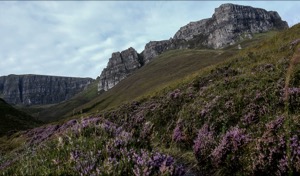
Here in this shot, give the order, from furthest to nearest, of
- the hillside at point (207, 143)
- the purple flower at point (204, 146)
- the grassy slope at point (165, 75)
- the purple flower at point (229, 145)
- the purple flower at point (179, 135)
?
the grassy slope at point (165, 75), the purple flower at point (179, 135), the purple flower at point (204, 146), the purple flower at point (229, 145), the hillside at point (207, 143)

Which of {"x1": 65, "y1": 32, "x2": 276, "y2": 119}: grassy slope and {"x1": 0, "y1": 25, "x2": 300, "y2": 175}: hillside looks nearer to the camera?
{"x1": 0, "y1": 25, "x2": 300, "y2": 175}: hillside

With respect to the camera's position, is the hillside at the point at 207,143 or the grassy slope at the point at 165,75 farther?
the grassy slope at the point at 165,75

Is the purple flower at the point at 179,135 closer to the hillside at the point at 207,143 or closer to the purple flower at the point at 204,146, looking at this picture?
the hillside at the point at 207,143

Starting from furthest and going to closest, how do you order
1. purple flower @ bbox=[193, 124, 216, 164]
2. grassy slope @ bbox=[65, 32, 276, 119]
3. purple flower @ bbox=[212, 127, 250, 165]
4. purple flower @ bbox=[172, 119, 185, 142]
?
grassy slope @ bbox=[65, 32, 276, 119], purple flower @ bbox=[172, 119, 185, 142], purple flower @ bbox=[193, 124, 216, 164], purple flower @ bbox=[212, 127, 250, 165]

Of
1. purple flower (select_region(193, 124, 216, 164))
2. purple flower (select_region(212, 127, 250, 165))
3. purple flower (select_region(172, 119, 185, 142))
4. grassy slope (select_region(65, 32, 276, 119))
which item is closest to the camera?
purple flower (select_region(212, 127, 250, 165))

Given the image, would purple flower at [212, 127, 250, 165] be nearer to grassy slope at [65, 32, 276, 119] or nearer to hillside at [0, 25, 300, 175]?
hillside at [0, 25, 300, 175]

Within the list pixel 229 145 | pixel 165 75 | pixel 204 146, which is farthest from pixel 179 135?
pixel 165 75

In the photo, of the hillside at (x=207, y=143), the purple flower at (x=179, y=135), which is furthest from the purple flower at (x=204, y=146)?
the purple flower at (x=179, y=135)

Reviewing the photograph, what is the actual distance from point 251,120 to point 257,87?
3.20 metres

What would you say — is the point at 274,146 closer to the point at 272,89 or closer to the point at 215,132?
the point at 215,132

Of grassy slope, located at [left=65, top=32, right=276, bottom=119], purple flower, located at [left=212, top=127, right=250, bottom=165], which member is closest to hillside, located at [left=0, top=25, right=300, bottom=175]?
purple flower, located at [left=212, top=127, right=250, bottom=165]

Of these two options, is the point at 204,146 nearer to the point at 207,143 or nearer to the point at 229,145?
the point at 207,143

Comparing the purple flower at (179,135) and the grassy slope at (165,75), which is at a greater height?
the grassy slope at (165,75)

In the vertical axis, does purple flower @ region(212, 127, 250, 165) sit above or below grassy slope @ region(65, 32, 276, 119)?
below
